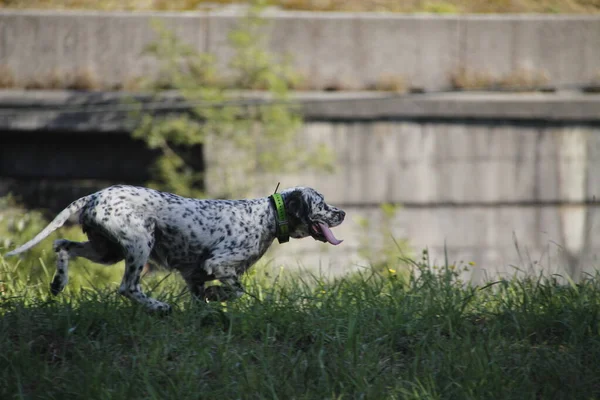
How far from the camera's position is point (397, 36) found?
1073cm

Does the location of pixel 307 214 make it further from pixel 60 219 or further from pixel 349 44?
pixel 349 44

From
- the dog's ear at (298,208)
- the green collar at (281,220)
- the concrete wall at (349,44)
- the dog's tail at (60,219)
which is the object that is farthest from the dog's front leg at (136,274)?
the concrete wall at (349,44)

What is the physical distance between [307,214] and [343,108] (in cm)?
511

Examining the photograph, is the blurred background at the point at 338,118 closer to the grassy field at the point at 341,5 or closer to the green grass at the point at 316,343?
the grassy field at the point at 341,5

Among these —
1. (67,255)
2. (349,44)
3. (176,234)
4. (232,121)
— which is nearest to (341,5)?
(349,44)

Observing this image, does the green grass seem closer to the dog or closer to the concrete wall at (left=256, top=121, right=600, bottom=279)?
the dog

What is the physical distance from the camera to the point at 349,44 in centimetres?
1073

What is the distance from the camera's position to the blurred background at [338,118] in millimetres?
10180

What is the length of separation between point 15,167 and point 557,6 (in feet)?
27.7

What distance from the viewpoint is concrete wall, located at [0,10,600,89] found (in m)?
10.7

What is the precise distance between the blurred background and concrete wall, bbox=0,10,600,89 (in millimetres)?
19

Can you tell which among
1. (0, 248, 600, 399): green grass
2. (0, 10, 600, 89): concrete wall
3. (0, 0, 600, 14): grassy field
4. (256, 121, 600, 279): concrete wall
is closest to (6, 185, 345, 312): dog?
(0, 248, 600, 399): green grass

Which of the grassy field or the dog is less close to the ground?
the grassy field

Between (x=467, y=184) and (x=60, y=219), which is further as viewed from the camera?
(x=467, y=184)
